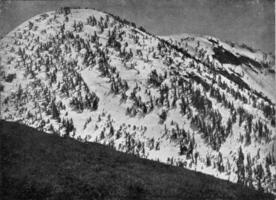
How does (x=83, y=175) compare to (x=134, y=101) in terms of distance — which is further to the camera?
(x=134, y=101)

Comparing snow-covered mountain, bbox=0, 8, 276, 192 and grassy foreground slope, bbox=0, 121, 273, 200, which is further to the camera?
snow-covered mountain, bbox=0, 8, 276, 192

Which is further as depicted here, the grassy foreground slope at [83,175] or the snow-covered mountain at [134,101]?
the snow-covered mountain at [134,101]

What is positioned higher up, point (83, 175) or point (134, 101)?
point (134, 101)

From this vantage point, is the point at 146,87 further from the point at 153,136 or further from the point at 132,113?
the point at 153,136

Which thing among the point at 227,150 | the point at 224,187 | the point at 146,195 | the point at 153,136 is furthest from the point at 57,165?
the point at 227,150

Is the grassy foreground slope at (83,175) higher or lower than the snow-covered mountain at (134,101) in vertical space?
lower
